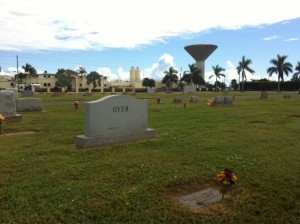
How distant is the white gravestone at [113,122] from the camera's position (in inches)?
306

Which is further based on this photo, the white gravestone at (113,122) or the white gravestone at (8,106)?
the white gravestone at (8,106)

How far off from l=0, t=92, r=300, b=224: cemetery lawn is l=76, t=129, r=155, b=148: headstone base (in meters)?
0.24

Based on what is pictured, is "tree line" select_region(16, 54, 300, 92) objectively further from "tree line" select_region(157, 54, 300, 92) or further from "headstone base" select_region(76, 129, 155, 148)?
"headstone base" select_region(76, 129, 155, 148)

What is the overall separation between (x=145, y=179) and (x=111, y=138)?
2771mm

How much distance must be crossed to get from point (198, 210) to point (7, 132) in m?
7.33

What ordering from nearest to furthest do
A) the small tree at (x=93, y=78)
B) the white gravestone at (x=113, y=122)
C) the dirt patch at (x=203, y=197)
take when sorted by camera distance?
the dirt patch at (x=203, y=197)
the white gravestone at (x=113, y=122)
the small tree at (x=93, y=78)

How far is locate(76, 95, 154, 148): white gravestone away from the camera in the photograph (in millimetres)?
7770

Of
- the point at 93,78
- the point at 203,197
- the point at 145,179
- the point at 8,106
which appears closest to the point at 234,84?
the point at 93,78

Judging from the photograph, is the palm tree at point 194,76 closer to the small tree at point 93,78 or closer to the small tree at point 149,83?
the small tree at point 149,83

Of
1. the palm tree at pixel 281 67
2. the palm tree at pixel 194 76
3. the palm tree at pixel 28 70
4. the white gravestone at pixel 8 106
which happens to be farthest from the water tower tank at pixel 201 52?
the white gravestone at pixel 8 106

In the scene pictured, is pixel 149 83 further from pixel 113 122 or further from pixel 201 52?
pixel 113 122

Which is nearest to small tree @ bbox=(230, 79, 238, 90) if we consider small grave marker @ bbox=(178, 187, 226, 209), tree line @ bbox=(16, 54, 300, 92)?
tree line @ bbox=(16, 54, 300, 92)

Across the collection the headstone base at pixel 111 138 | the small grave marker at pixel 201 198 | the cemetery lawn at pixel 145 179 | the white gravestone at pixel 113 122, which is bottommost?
the small grave marker at pixel 201 198

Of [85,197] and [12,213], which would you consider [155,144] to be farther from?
[12,213]
